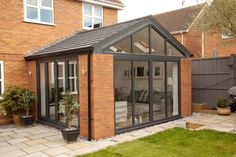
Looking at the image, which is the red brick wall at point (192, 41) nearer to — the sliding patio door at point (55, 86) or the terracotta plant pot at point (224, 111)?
the terracotta plant pot at point (224, 111)

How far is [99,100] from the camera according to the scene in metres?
8.14

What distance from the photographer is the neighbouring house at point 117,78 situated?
26.9 feet

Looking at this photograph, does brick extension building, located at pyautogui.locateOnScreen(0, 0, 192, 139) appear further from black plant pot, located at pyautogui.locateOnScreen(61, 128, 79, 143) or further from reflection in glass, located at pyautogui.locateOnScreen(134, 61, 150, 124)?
black plant pot, located at pyautogui.locateOnScreen(61, 128, 79, 143)

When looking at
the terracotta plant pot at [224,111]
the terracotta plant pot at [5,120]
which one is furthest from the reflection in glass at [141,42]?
the terracotta plant pot at [5,120]

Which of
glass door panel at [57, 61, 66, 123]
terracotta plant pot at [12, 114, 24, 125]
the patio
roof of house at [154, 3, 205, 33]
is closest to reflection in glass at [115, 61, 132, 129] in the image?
the patio

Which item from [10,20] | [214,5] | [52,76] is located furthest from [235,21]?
[10,20]

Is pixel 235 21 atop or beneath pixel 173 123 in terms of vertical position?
atop

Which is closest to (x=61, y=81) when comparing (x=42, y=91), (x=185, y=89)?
(x=42, y=91)

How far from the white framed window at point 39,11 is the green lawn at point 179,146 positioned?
7798 millimetres

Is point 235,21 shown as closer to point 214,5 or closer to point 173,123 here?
point 214,5

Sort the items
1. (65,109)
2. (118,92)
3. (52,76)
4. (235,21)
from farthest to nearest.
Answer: (235,21)
(52,76)
(118,92)
(65,109)

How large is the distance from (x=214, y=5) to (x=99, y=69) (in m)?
6.65

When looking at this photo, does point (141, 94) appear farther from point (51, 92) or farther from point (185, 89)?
point (51, 92)

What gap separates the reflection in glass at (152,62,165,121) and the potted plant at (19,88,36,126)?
17.1 feet
